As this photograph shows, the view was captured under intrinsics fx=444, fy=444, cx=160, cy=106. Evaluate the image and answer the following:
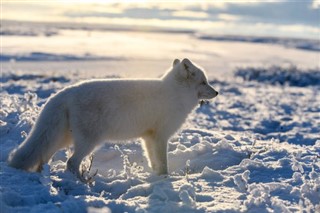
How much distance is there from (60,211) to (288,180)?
2.69 metres

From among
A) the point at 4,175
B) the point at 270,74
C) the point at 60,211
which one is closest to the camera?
the point at 60,211

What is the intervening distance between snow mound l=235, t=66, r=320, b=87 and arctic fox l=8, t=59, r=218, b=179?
13989mm

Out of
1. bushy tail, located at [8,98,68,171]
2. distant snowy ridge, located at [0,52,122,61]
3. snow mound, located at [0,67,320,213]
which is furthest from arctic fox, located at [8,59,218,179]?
distant snowy ridge, located at [0,52,122,61]

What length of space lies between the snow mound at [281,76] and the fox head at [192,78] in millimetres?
13482

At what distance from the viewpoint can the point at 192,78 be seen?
6152 millimetres

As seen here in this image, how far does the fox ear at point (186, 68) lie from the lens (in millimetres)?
6023

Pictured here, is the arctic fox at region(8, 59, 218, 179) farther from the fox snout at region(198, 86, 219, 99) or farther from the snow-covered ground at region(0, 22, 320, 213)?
the snow-covered ground at region(0, 22, 320, 213)

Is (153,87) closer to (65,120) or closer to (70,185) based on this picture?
(65,120)

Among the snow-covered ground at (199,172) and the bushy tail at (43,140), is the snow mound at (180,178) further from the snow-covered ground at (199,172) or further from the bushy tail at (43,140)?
the bushy tail at (43,140)

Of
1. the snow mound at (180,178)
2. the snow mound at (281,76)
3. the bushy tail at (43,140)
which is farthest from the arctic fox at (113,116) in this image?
the snow mound at (281,76)

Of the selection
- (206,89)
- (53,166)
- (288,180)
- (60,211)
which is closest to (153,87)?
(206,89)

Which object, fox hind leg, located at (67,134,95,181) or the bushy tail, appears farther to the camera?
fox hind leg, located at (67,134,95,181)

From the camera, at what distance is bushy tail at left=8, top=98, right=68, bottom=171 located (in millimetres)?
4719

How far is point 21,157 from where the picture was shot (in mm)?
4707
